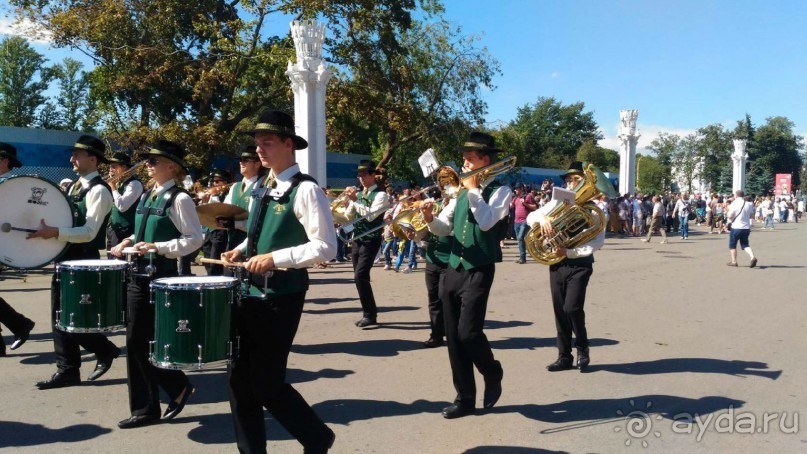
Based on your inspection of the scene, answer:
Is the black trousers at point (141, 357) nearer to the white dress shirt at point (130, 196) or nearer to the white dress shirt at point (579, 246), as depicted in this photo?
the white dress shirt at point (130, 196)

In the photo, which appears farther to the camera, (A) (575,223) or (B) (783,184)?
(B) (783,184)

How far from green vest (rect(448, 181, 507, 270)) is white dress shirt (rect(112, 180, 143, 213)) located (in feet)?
8.49

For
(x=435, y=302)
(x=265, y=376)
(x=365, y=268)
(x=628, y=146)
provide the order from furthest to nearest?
(x=628, y=146), (x=365, y=268), (x=435, y=302), (x=265, y=376)

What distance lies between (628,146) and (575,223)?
1183 inches

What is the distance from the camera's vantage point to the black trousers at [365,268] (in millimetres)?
8016

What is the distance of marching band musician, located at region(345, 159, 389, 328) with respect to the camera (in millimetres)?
8031

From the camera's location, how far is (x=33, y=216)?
17.7ft

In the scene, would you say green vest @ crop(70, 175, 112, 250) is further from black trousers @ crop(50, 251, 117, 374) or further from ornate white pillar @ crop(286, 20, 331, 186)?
ornate white pillar @ crop(286, 20, 331, 186)

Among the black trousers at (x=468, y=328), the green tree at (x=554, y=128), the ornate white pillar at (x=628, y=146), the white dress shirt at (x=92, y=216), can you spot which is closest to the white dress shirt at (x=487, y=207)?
the black trousers at (x=468, y=328)

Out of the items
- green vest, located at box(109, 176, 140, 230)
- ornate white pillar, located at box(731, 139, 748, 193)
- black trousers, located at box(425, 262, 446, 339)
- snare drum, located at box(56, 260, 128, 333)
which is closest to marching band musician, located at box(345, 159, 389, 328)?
black trousers, located at box(425, 262, 446, 339)

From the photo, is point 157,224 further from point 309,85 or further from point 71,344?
point 309,85

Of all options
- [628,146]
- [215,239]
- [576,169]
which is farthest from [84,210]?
[628,146]

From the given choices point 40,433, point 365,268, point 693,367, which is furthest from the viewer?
point 365,268

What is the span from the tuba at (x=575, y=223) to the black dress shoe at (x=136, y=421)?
3.55m
